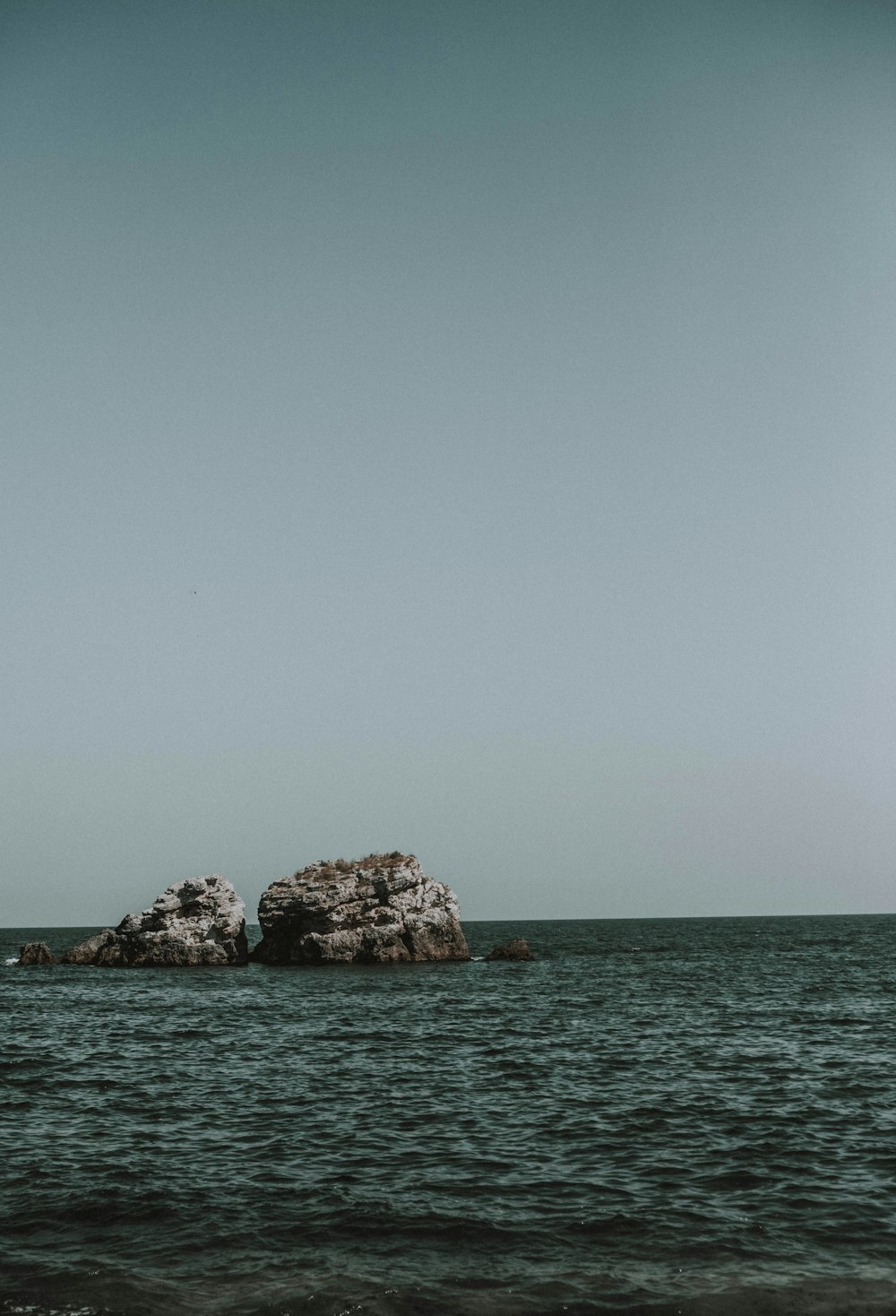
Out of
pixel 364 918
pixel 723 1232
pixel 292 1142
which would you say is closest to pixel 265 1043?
pixel 292 1142

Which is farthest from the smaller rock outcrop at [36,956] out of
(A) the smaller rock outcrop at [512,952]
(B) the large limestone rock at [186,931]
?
(A) the smaller rock outcrop at [512,952]

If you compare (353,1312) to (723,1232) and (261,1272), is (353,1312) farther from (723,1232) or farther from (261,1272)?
(723,1232)

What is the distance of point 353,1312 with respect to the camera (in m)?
12.5

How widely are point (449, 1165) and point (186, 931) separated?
194ft

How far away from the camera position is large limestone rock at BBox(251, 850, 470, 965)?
7094cm

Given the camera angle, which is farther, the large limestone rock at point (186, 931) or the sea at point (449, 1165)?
the large limestone rock at point (186, 931)

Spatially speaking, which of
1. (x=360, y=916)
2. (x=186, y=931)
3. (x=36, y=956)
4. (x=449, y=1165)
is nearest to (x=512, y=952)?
(x=360, y=916)

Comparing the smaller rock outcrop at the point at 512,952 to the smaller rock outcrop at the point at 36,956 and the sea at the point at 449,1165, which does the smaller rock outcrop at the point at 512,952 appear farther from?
the sea at the point at 449,1165

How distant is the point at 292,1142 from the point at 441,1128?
3545 millimetres

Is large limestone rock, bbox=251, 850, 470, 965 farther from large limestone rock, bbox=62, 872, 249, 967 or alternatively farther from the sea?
the sea

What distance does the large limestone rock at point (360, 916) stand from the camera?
7094 cm

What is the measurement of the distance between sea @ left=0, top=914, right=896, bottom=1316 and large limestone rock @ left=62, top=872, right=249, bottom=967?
3386cm

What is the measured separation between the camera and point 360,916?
7200 centimetres

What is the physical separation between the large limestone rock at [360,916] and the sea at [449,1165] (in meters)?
31.3
